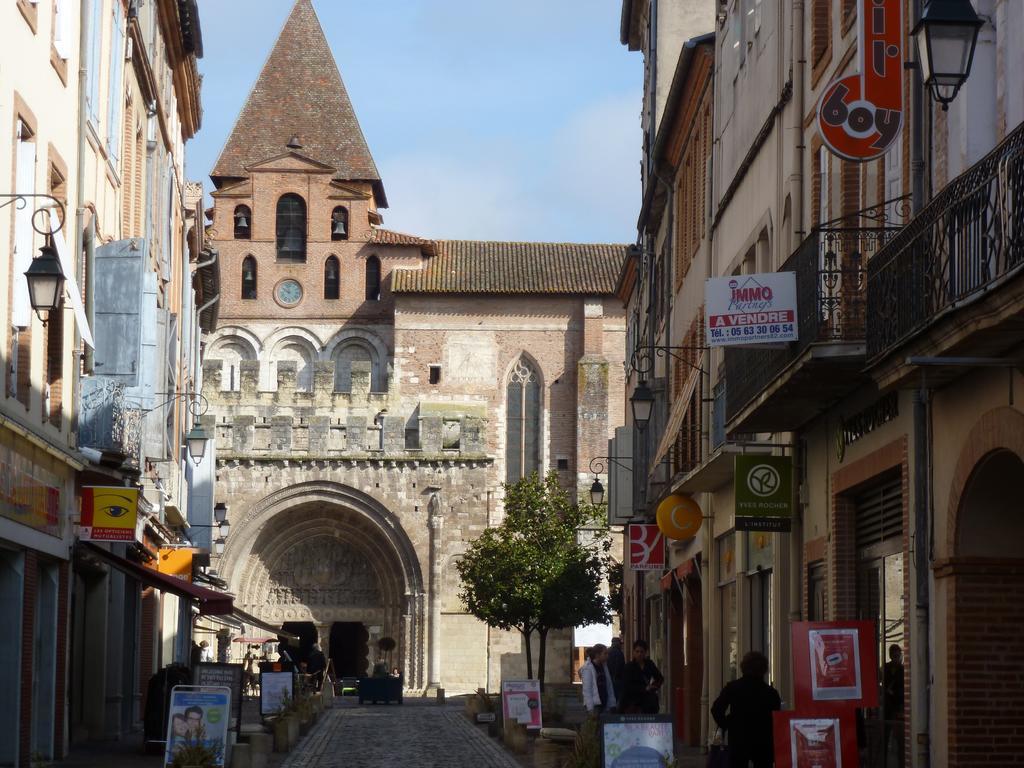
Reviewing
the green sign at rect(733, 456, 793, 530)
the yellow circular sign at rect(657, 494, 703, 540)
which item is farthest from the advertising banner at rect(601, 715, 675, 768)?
the yellow circular sign at rect(657, 494, 703, 540)

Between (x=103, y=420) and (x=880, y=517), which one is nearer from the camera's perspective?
(x=880, y=517)

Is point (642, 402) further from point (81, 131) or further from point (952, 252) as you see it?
point (952, 252)

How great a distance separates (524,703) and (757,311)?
11.6 meters

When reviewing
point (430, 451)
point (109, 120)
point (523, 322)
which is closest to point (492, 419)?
point (523, 322)

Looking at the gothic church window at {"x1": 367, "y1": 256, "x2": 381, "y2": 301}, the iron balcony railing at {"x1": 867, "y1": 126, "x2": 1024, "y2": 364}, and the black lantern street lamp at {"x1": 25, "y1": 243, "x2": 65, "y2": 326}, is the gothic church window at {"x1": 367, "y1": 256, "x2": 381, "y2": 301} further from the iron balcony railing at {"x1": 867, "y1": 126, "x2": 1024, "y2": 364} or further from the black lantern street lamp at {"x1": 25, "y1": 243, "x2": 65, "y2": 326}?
the iron balcony railing at {"x1": 867, "y1": 126, "x2": 1024, "y2": 364}

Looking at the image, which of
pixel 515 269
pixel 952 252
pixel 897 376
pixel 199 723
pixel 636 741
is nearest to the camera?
pixel 952 252

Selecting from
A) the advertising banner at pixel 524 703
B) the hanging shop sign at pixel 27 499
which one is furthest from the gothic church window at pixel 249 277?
the hanging shop sign at pixel 27 499

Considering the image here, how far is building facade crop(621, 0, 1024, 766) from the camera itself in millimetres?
11258

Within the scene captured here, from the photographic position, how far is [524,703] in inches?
1008

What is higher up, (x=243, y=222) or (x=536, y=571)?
(x=243, y=222)

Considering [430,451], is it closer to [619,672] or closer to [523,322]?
[523,322]

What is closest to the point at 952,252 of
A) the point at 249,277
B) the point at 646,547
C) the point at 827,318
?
the point at 827,318

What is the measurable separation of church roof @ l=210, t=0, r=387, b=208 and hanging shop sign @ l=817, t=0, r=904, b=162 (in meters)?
52.4

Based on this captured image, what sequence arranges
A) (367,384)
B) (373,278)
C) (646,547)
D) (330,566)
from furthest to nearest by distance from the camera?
(373,278) < (330,566) < (367,384) < (646,547)
